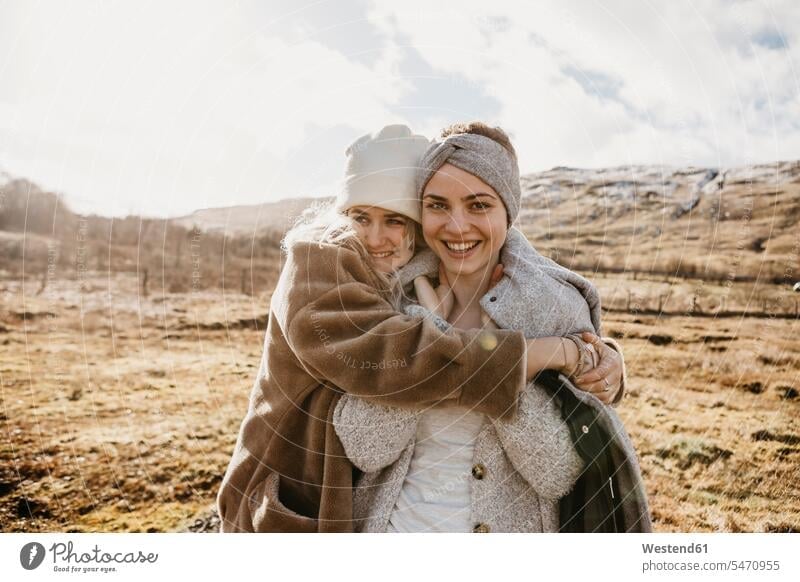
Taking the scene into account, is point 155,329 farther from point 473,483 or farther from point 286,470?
point 473,483

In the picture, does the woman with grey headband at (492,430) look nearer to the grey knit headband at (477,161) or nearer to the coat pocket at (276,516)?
the grey knit headband at (477,161)

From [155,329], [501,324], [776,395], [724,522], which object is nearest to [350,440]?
[501,324]

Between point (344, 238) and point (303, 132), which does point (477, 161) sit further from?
point (303, 132)

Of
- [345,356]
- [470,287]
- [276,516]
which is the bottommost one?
[276,516]

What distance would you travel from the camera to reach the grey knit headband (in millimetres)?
1783

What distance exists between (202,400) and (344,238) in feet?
9.88

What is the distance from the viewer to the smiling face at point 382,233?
6.12 ft

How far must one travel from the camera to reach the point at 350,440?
1.70 metres

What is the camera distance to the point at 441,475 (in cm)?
175
